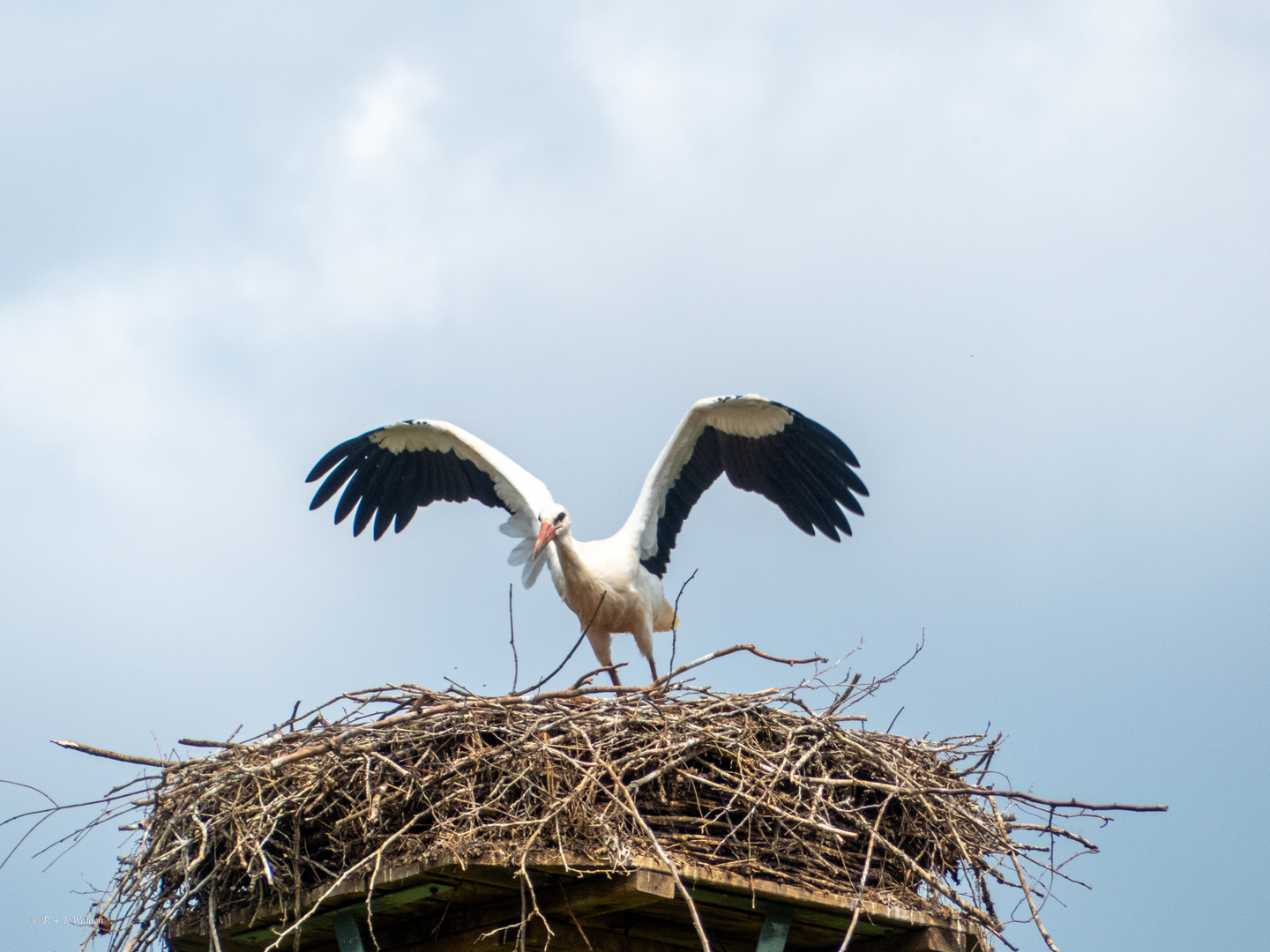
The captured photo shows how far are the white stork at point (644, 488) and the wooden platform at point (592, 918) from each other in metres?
2.03

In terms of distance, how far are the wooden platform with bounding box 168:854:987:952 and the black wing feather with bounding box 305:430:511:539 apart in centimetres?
317

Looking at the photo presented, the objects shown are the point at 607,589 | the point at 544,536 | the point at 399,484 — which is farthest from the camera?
the point at 399,484

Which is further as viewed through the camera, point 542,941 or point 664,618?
point 664,618

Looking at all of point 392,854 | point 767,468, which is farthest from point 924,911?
point 767,468

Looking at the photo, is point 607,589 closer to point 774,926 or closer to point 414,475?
point 414,475

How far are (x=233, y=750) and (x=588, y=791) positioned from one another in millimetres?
1425

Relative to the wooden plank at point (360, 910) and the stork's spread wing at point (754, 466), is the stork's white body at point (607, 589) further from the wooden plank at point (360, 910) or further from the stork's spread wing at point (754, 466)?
the wooden plank at point (360, 910)

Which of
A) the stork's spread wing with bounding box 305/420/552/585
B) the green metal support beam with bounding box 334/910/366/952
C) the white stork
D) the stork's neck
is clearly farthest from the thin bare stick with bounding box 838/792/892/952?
the stork's spread wing with bounding box 305/420/552/585

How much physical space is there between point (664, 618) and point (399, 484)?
1758 millimetres

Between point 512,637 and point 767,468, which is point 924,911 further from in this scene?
point 767,468

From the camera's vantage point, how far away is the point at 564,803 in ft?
13.5

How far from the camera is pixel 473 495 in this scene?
7770 mm

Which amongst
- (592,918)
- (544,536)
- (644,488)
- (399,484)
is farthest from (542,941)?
(399,484)

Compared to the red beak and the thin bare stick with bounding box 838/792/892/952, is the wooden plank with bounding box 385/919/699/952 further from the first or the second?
the red beak
